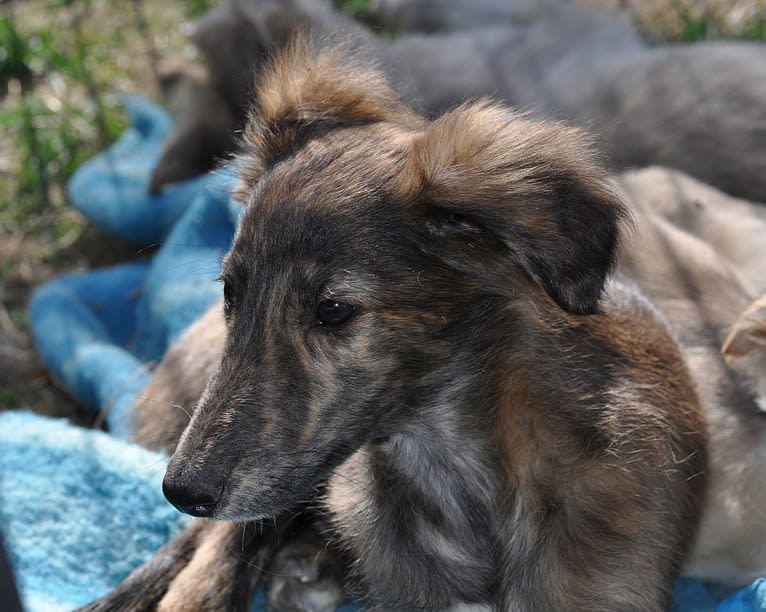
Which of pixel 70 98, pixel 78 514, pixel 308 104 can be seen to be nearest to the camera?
pixel 308 104

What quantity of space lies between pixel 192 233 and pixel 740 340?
262 centimetres

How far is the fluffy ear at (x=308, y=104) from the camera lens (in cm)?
292

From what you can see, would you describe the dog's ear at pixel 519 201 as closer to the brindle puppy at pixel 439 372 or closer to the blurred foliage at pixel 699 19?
the brindle puppy at pixel 439 372

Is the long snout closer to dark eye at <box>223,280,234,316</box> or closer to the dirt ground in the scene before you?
dark eye at <box>223,280,234,316</box>

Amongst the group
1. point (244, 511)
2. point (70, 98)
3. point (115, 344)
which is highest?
point (244, 511)

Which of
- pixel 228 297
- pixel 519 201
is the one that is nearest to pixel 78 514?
pixel 228 297

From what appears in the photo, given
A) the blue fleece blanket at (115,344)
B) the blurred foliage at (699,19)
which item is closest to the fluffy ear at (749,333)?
the blue fleece blanket at (115,344)

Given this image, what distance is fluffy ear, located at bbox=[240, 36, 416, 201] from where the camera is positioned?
292 centimetres

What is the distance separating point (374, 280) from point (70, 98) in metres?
4.51

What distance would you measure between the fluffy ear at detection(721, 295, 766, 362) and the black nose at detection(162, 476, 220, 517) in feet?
5.25

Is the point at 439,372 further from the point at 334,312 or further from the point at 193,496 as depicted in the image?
the point at 193,496

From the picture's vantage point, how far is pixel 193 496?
234cm

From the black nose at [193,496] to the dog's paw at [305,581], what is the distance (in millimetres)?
951

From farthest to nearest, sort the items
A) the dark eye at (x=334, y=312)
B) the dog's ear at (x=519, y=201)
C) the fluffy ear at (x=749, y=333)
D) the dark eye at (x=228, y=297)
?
the fluffy ear at (x=749, y=333) → the dark eye at (x=228, y=297) → the dark eye at (x=334, y=312) → the dog's ear at (x=519, y=201)
